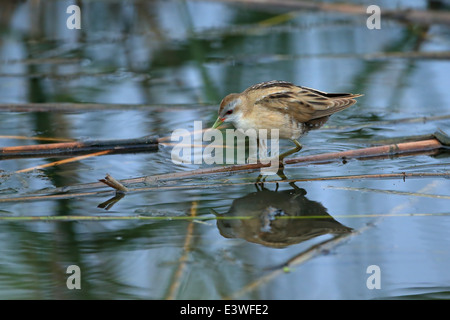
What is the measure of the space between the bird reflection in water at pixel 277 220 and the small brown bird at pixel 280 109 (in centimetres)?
75

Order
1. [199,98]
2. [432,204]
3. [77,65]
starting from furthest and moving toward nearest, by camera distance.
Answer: [77,65]
[199,98]
[432,204]

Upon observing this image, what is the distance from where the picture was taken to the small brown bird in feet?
16.8

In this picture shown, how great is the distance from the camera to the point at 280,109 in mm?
5184

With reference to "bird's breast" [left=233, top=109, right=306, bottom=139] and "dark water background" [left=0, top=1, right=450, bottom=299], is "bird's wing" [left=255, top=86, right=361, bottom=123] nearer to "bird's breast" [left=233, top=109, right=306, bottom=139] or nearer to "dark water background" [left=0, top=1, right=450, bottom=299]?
"bird's breast" [left=233, top=109, right=306, bottom=139]

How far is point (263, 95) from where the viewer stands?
5227mm

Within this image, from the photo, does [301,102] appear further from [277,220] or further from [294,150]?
[277,220]

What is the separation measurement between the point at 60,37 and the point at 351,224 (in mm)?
6257

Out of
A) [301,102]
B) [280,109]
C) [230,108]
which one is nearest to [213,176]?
[230,108]

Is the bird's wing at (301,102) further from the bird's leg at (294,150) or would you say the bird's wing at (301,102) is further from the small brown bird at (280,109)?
the bird's leg at (294,150)

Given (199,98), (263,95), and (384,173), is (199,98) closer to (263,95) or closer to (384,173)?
(263,95)

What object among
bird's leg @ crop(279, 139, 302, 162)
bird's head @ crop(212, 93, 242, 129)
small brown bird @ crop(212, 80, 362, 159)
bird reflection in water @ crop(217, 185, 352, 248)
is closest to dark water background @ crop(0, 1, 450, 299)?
bird reflection in water @ crop(217, 185, 352, 248)
